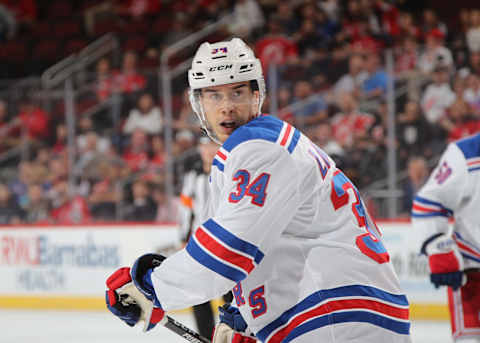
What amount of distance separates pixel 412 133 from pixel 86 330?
294 cm

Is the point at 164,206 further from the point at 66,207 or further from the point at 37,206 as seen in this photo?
the point at 37,206

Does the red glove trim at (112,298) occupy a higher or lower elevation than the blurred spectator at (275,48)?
lower

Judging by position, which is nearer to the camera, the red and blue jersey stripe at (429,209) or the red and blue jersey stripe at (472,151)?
the red and blue jersey stripe at (472,151)

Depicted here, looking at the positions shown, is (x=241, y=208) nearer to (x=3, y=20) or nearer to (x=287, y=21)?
(x=287, y=21)

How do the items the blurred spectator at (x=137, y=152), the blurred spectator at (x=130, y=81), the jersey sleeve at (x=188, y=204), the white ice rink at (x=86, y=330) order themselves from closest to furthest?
1. the jersey sleeve at (x=188, y=204)
2. the white ice rink at (x=86, y=330)
3. the blurred spectator at (x=137, y=152)
4. the blurred spectator at (x=130, y=81)

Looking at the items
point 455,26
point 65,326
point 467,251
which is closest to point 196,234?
point 467,251

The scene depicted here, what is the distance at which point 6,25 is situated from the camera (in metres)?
11.1

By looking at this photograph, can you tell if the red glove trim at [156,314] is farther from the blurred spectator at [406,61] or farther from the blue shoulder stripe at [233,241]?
the blurred spectator at [406,61]

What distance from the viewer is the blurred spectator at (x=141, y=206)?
693 cm

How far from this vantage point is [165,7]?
10492 millimetres

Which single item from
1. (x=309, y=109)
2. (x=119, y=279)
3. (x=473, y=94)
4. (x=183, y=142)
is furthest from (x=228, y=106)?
(x=183, y=142)

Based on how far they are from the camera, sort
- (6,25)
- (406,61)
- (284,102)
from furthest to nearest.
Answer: (6,25) < (284,102) < (406,61)

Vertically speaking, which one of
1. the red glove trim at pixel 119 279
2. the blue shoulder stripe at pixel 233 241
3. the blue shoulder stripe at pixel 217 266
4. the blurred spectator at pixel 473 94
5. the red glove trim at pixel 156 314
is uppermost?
the blurred spectator at pixel 473 94

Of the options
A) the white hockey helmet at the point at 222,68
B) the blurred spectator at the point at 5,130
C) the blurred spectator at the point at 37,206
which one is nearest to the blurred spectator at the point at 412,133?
the blurred spectator at the point at 37,206
